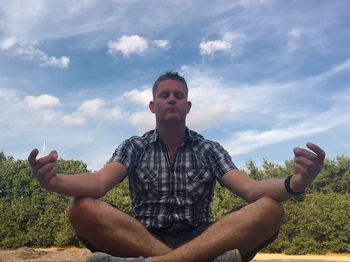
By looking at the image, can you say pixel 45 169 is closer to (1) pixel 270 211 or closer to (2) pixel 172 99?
(2) pixel 172 99

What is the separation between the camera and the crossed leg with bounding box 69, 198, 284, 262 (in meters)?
2.34

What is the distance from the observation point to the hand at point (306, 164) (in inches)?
86.6

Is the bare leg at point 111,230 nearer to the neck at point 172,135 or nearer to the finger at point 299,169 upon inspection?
the neck at point 172,135

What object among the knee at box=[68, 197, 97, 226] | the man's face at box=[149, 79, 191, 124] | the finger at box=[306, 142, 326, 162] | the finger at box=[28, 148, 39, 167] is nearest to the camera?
the finger at box=[28, 148, 39, 167]

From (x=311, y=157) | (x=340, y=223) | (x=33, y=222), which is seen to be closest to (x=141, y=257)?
(x=311, y=157)

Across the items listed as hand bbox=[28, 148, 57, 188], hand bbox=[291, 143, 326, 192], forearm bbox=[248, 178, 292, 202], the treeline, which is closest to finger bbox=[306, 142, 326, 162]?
hand bbox=[291, 143, 326, 192]

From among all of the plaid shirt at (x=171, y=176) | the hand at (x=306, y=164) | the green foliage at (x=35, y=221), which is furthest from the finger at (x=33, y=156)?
the green foliage at (x=35, y=221)

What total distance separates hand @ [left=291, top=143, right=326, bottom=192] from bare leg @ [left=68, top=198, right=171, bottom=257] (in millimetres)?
845

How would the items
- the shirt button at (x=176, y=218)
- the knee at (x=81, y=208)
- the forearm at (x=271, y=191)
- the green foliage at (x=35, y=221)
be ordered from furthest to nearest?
the green foliage at (x=35, y=221) < the shirt button at (x=176, y=218) < the forearm at (x=271, y=191) < the knee at (x=81, y=208)

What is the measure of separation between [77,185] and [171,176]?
0.67m

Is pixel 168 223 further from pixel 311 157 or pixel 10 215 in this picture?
pixel 10 215

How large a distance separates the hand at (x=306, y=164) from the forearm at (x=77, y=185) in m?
1.12

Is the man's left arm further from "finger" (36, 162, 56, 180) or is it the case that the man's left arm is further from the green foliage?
the green foliage

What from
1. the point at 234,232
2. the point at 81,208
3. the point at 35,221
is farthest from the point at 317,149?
the point at 35,221
